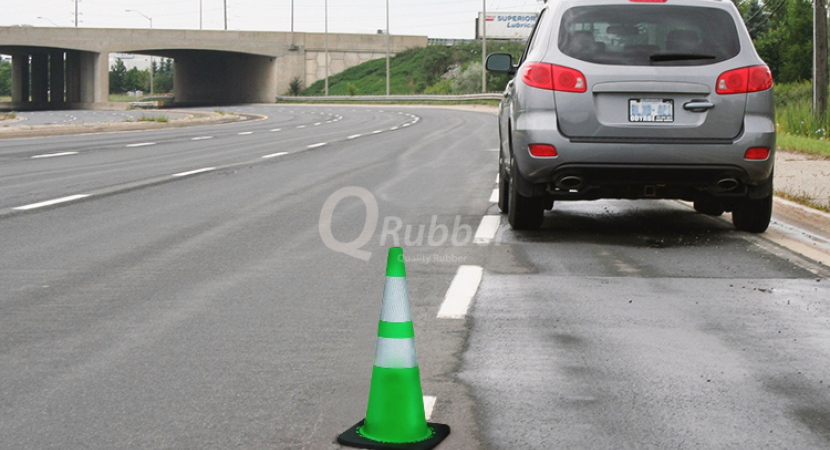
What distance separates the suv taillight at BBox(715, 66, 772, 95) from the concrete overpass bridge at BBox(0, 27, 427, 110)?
3248 inches

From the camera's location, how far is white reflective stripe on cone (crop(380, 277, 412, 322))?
4.13 meters

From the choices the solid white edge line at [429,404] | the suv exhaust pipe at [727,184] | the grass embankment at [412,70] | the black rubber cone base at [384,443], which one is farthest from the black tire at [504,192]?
the grass embankment at [412,70]

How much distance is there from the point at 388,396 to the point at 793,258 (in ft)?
16.3

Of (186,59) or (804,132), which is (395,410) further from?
(186,59)

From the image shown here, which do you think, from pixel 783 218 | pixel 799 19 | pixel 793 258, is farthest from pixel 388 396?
pixel 799 19

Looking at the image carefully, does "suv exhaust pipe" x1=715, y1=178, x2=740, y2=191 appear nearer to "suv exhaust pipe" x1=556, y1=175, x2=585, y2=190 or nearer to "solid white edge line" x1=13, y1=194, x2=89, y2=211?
"suv exhaust pipe" x1=556, y1=175, x2=585, y2=190

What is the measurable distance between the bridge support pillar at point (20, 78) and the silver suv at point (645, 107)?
99.5 meters

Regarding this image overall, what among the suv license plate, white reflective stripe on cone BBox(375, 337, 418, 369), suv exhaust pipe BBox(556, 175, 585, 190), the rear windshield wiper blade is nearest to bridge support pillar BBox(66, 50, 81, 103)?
suv exhaust pipe BBox(556, 175, 585, 190)

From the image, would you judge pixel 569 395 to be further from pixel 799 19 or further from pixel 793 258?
pixel 799 19

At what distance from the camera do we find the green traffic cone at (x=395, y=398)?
3.89m

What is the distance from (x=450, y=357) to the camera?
5.06m

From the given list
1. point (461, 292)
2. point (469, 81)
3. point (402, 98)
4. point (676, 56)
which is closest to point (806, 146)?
point (676, 56)

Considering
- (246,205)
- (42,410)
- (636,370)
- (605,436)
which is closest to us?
(605,436)

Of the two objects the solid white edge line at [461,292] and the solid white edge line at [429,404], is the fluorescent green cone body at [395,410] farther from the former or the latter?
the solid white edge line at [461,292]
